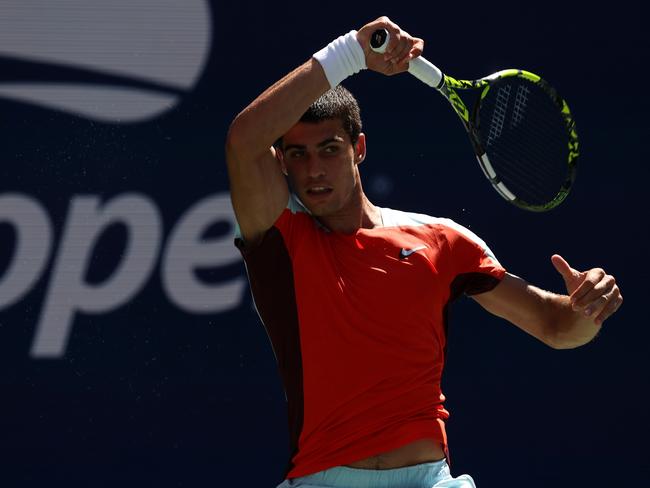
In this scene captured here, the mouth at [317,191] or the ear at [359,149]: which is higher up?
the ear at [359,149]

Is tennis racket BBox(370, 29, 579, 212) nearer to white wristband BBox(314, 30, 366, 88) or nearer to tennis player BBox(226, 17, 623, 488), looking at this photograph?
tennis player BBox(226, 17, 623, 488)

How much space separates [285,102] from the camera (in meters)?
2.81

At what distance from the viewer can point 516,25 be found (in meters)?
4.47

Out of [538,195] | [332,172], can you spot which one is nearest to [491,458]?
[538,195]

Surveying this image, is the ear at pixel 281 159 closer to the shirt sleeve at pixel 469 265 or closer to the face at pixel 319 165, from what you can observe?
the face at pixel 319 165

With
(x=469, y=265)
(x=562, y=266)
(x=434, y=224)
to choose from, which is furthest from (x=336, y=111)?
(x=562, y=266)

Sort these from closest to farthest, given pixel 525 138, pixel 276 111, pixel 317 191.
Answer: pixel 276 111
pixel 317 191
pixel 525 138

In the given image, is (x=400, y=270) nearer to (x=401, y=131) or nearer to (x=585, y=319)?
(x=585, y=319)

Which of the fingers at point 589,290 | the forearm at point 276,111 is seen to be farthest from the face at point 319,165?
the fingers at point 589,290

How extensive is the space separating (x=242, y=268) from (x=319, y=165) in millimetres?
1393

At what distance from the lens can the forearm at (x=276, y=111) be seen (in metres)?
2.80

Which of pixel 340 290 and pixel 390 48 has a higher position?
pixel 390 48

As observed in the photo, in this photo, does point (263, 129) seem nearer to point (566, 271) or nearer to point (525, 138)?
point (566, 271)

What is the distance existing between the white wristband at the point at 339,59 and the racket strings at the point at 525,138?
0.92 m
